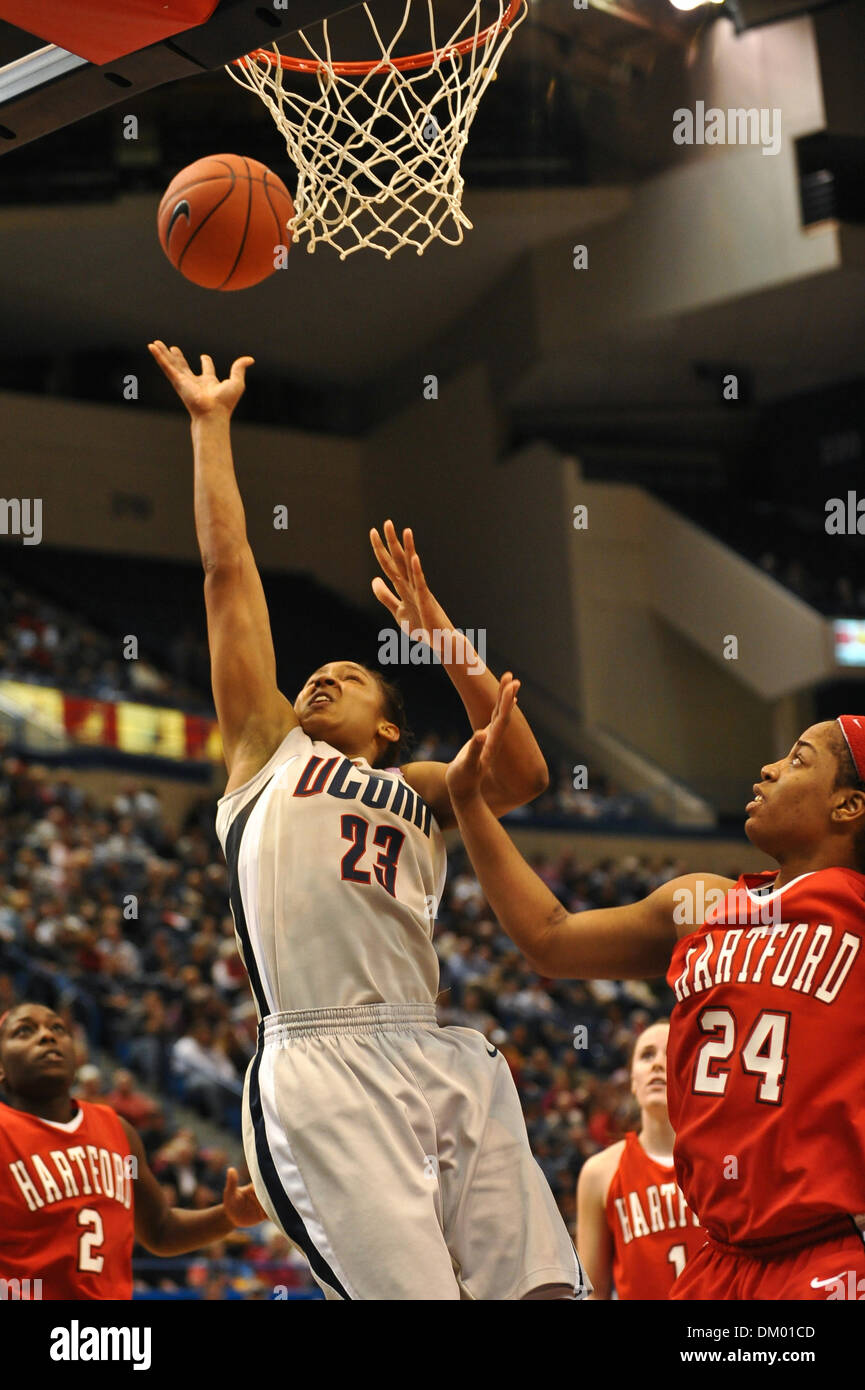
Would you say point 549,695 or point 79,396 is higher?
point 79,396

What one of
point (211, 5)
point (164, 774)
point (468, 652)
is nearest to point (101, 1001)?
point (164, 774)

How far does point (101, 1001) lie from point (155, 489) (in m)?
8.93

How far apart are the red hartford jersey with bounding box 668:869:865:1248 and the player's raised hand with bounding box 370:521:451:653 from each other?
2.99 feet

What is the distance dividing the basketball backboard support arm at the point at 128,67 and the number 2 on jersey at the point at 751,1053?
78.3 inches

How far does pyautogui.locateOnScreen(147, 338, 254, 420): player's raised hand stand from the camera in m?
3.64

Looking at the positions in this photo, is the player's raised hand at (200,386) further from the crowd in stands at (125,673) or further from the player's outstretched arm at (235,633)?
the crowd in stands at (125,673)

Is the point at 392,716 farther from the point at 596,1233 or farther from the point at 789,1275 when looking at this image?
the point at 596,1233

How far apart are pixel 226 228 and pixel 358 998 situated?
2142 mm

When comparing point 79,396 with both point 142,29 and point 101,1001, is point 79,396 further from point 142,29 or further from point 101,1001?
point 142,29

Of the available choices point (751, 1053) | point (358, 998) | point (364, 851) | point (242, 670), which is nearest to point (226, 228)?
point (242, 670)

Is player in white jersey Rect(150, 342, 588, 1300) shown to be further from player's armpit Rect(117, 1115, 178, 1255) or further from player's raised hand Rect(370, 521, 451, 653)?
player's armpit Rect(117, 1115, 178, 1255)

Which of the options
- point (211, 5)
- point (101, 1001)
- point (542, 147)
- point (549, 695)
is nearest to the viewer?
point (211, 5)

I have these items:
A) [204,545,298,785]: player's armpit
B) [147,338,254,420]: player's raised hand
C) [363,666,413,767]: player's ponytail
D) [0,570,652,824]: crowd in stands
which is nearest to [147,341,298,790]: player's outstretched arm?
[204,545,298,785]: player's armpit
